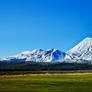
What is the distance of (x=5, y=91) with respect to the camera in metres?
50.0

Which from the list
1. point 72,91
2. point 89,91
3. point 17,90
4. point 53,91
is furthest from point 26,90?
point 89,91

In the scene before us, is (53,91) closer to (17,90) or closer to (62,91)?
(62,91)

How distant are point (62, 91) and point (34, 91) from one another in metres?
5.54

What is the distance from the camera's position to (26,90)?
5222 centimetres

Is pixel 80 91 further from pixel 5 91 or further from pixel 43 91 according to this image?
pixel 5 91

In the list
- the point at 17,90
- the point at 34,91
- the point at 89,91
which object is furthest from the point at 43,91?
the point at 89,91

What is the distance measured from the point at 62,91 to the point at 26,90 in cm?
716

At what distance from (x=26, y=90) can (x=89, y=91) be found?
12.4 m

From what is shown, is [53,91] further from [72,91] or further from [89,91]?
[89,91]

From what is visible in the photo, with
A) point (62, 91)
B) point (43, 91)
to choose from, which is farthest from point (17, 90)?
point (62, 91)

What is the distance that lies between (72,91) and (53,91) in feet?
12.4

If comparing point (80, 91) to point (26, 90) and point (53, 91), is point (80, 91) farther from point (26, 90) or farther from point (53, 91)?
point (26, 90)

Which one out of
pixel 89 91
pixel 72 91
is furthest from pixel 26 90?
pixel 89 91

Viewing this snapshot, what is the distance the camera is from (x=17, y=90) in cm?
5231
